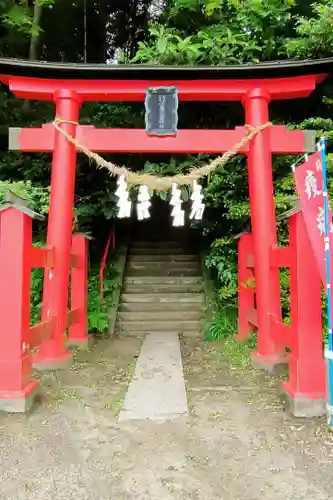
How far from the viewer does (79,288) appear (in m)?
6.49

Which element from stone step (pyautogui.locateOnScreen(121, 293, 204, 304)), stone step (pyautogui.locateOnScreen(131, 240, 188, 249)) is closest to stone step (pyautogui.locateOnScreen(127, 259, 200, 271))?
stone step (pyautogui.locateOnScreen(131, 240, 188, 249))

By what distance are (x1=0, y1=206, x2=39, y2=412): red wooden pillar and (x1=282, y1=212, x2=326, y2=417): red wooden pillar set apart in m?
2.31

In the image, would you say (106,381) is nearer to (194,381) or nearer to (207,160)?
(194,381)

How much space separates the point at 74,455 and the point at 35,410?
0.99 meters

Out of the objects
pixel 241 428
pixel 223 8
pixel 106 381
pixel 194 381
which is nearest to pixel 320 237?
pixel 241 428

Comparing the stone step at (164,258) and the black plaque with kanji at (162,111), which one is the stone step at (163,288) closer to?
the stone step at (164,258)

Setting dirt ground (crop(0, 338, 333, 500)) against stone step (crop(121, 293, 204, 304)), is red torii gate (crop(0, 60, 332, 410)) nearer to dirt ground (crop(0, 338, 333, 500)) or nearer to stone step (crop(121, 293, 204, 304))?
dirt ground (crop(0, 338, 333, 500))

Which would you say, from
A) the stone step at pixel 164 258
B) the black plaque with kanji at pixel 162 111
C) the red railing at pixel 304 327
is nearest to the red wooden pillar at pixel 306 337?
the red railing at pixel 304 327

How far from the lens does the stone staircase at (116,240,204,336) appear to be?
24.3 feet

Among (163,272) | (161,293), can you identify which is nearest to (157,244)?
(163,272)

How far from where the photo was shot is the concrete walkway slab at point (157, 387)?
145 inches

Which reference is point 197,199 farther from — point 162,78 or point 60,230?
point 60,230

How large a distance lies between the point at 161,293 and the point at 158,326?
3.11 feet

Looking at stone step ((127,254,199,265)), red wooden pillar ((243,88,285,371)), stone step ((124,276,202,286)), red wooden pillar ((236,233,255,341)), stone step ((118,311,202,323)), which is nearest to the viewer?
red wooden pillar ((243,88,285,371))
